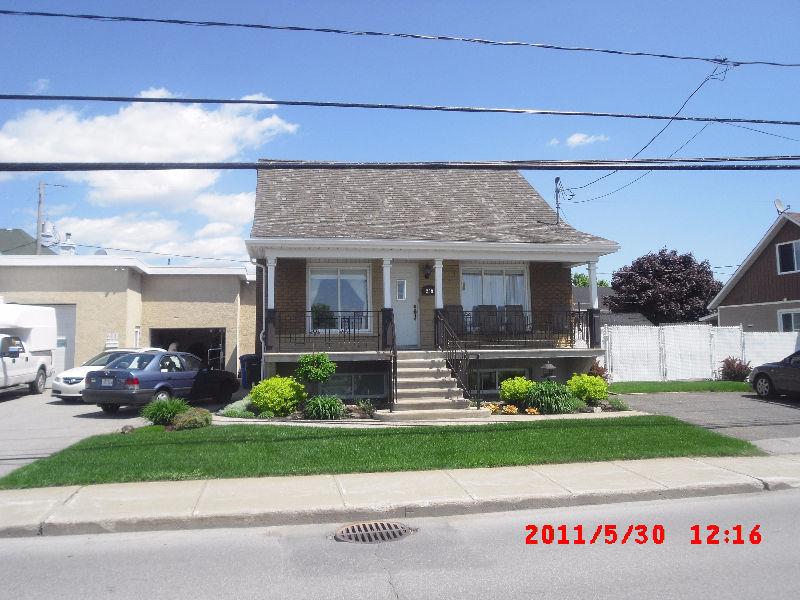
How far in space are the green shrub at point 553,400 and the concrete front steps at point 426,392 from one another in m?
1.32

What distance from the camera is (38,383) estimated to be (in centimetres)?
1959

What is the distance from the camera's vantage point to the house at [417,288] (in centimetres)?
1577

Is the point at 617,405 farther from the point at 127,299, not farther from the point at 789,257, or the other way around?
the point at 789,257

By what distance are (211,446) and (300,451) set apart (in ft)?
4.89

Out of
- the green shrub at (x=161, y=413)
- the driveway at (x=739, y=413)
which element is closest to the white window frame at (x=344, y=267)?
the green shrub at (x=161, y=413)

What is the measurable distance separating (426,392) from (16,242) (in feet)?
121

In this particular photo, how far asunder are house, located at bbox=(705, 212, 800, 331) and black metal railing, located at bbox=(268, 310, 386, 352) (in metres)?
17.5

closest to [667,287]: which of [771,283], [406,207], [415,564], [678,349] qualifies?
[771,283]

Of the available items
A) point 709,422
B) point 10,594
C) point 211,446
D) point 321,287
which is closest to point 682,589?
point 10,594

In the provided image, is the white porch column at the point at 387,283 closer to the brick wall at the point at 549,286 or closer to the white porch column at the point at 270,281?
the white porch column at the point at 270,281

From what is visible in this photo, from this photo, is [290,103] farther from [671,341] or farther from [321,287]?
[671,341]

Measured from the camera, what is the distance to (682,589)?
17.0 feet

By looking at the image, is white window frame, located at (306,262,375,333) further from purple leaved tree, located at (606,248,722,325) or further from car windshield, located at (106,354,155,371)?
purple leaved tree, located at (606,248,722,325)

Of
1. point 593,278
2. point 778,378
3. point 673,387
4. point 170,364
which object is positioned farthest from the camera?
point 673,387
